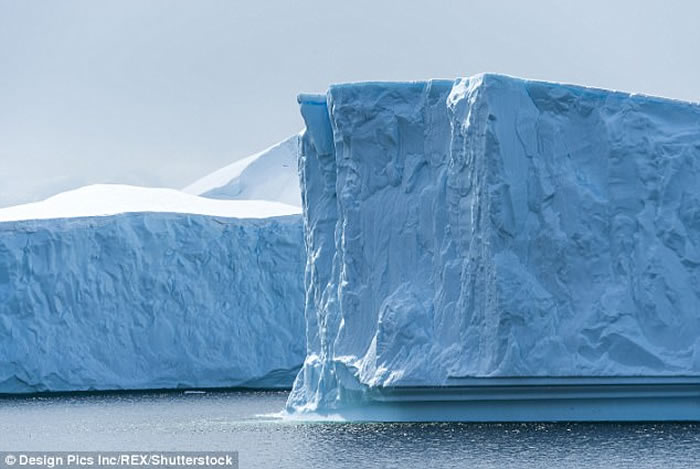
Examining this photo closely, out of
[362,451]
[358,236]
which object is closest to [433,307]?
[358,236]

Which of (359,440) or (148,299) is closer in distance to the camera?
(359,440)

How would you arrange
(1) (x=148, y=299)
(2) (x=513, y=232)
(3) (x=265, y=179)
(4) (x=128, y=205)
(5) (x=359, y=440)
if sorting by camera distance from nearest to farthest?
1. (5) (x=359, y=440)
2. (2) (x=513, y=232)
3. (1) (x=148, y=299)
4. (4) (x=128, y=205)
5. (3) (x=265, y=179)

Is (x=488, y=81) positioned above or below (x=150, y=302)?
above

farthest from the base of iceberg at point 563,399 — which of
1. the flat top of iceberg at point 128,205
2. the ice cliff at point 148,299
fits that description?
the flat top of iceberg at point 128,205

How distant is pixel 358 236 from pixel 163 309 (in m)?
11.8

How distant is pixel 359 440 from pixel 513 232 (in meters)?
2.88

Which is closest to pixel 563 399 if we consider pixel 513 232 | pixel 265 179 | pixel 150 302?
pixel 513 232

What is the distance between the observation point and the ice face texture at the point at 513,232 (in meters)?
16.5

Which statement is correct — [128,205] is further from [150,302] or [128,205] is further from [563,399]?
[563,399]

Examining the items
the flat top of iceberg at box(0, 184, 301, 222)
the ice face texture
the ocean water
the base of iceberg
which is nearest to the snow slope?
the flat top of iceberg at box(0, 184, 301, 222)

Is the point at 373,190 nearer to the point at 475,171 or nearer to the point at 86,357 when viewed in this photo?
the point at 475,171

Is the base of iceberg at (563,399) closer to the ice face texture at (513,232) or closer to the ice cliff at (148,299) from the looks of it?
the ice face texture at (513,232)

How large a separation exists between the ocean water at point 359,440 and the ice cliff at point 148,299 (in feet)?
20.4

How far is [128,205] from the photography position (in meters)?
30.5
